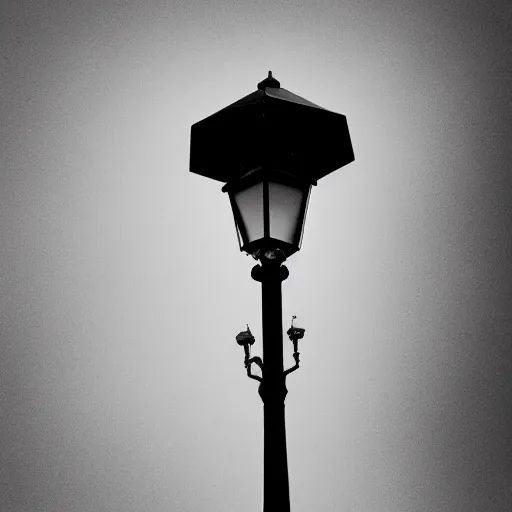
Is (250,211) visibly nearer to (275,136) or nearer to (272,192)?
(272,192)

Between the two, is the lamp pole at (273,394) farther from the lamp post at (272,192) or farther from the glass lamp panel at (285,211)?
the glass lamp panel at (285,211)

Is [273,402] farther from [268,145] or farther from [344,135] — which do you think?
[344,135]

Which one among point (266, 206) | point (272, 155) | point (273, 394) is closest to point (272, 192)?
point (266, 206)

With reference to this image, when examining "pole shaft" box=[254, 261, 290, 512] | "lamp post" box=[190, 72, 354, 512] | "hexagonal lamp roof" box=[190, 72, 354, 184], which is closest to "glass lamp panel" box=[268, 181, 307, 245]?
"lamp post" box=[190, 72, 354, 512]

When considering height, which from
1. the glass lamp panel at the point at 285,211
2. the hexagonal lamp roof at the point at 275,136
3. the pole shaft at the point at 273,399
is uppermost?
the hexagonal lamp roof at the point at 275,136

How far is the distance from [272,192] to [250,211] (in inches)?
7.5

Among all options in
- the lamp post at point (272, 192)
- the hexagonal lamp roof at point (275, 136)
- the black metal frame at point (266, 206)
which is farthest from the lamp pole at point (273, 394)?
the hexagonal lamp roof at point (275, 136)

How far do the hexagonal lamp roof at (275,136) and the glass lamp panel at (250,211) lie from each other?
6.0 inches

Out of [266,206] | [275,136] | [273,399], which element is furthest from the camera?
[275,136]

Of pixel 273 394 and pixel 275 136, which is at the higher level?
pixel 275 136

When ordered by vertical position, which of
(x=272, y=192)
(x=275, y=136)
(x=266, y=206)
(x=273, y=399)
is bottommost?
(x=273, y=399)

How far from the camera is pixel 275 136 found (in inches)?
151

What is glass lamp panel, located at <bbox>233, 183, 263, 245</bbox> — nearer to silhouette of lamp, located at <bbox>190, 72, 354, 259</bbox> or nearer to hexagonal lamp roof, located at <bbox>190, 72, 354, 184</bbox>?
silhouette of lamp, located at <bbox>190, 72, 354, 259</bbox>

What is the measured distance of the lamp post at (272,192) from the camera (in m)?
3.60
